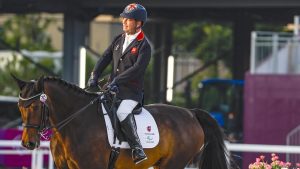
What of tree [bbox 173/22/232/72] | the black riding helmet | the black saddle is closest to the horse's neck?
the black saddle

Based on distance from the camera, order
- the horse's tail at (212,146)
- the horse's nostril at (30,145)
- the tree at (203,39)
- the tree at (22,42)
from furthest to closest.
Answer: the tree at (203,39)
the tree at (22,42)
the horse's tail at (212,146)
the horse's nostril at (30,145)

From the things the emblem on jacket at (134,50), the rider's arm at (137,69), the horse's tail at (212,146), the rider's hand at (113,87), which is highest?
the emblem on jacket at (134,50)

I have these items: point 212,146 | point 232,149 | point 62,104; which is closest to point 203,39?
point 232,149

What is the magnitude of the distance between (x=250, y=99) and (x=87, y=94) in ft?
44.5

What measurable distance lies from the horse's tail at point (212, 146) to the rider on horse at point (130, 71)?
4.42 feet

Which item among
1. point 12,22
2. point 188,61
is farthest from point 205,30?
point 12,22

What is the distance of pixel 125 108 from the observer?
39.1 ft

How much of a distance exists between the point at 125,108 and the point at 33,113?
1094 millimetres

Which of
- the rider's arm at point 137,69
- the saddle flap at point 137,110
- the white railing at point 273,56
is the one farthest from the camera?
the white railing at point 273,56

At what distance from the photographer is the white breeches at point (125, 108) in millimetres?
11891

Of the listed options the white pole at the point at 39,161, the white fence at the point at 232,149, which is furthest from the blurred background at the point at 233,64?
the white pole at the point at 39,161

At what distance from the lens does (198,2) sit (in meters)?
27.2

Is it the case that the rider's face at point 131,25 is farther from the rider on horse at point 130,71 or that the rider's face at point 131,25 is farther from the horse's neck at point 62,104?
the horse's neck at point 62,104

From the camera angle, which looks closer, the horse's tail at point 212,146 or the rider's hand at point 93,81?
the rider's hand at point 93,81
